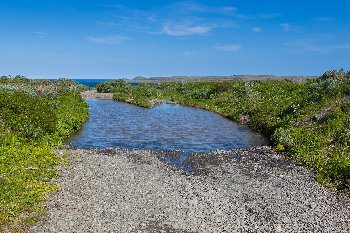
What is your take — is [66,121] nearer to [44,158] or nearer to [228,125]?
[44,158]

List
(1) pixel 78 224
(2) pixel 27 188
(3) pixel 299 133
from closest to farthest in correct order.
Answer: (1) pixel 78 224 → (2) pixel 27 188 → (3) pixel 299 133

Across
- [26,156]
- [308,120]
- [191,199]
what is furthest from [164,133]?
[191,199]

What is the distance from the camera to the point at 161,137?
121 feet

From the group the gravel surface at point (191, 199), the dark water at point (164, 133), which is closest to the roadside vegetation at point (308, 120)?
the gravel surface at point (191, 199)

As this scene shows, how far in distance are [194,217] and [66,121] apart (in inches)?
977

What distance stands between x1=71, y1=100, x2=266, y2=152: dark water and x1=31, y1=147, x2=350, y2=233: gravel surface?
6.65 metres

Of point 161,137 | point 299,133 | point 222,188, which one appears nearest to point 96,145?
point 161,137

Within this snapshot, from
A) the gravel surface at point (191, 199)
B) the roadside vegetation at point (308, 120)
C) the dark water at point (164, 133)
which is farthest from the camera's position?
the dark water at point (164, 133)

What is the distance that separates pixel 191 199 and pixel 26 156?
10.3 meters

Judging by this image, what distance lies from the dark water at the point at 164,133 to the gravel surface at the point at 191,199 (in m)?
6.65

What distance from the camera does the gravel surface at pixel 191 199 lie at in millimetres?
15711

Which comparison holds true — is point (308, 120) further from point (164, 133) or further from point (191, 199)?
point (191, 199)

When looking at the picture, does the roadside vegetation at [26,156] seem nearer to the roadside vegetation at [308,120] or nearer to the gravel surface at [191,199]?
the gravel surface at [191,199]

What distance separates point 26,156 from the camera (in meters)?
22.4
